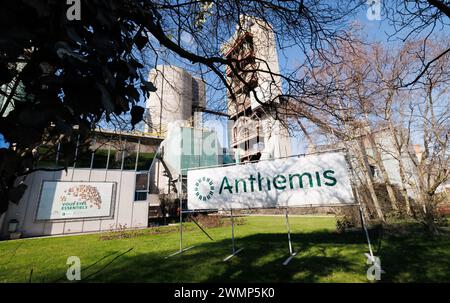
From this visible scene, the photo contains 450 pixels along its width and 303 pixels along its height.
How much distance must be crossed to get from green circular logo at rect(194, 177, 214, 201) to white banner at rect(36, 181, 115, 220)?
10.3 meters

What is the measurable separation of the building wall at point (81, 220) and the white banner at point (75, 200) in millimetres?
258

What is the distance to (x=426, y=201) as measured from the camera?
25.3ft

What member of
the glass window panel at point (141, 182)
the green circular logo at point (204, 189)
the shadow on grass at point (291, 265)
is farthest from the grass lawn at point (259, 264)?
the glass window panel at point (141, 182)

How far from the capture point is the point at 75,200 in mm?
12875

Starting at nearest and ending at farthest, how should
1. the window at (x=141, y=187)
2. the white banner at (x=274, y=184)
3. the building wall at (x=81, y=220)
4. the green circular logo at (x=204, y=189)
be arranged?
the white banner at (x=274, y=184)
the green circular logo at (x=204, y=189)
the building wall at (x=81, y=220)
the window at (x=141, y=187)

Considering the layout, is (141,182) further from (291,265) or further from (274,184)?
(291,265)

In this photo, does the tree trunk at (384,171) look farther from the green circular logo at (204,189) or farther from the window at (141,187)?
the window at (141,187)

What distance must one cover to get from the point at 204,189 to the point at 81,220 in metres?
10.9

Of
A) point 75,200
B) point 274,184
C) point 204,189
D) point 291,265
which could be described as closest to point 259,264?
point 291,265

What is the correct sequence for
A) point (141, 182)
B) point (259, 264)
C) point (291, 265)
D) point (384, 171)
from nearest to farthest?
point (291, 265)
point (259, 264)
point (384, 171)
point (141, 182)

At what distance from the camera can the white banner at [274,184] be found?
15.4ft

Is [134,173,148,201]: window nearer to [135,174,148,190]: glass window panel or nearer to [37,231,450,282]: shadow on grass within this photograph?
[135,174,148,190]: glass window panel

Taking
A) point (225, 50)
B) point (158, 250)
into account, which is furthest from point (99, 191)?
point (225, 50)

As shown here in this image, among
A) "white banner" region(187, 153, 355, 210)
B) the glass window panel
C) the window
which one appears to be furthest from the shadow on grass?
the glass window panel
